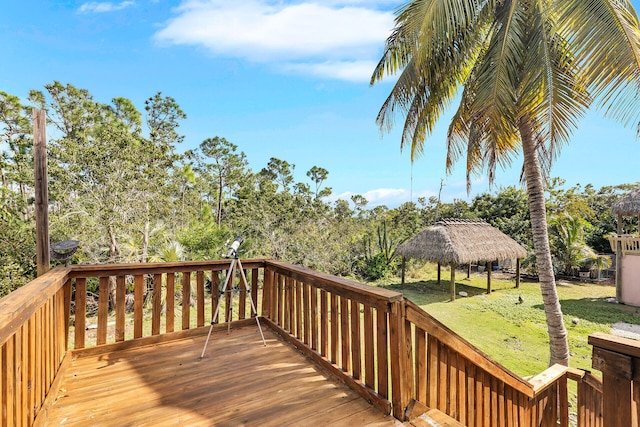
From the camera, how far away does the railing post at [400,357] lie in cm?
194

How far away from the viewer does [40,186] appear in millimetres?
2645

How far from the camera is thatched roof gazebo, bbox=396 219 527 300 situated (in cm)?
1065

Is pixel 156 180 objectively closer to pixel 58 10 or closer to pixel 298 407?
pixel 58 10

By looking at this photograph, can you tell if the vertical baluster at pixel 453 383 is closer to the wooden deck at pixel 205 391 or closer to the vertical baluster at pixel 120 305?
the wooden deck at pixel 205 391

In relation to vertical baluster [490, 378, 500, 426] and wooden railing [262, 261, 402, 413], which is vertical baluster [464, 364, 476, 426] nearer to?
vertical baluster [490, 378, 500, 426]

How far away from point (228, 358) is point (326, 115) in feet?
48.0

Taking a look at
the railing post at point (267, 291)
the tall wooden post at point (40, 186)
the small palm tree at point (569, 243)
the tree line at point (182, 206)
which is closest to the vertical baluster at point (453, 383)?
the railing post at point (267, 291)

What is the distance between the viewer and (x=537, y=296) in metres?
10.4

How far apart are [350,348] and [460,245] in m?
9.60

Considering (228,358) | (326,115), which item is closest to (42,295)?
(228,358)

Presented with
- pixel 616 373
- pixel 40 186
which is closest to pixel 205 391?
pixel 40 186

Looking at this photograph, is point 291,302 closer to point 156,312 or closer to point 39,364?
point 156,312

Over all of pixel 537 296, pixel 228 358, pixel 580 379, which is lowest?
pixel 537 296

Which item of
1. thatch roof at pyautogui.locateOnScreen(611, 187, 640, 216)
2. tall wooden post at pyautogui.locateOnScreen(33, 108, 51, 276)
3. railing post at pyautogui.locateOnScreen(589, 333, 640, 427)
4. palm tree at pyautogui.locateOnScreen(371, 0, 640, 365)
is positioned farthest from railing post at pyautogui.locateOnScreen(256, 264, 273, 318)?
thatch roof at pyautogui.locateOnScreen(611, 187, 640, 216)
